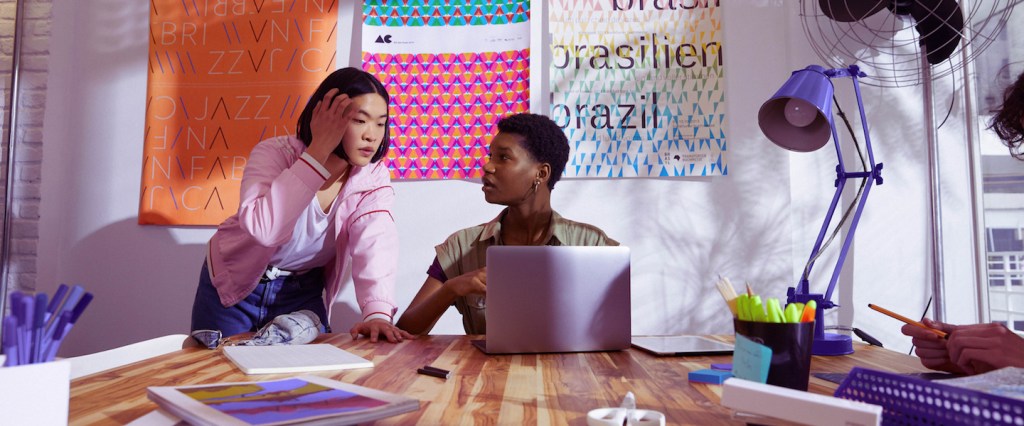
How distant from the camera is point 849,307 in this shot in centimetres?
240

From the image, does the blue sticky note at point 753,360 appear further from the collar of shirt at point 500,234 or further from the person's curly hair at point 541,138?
the person's curly hair at point 541,138

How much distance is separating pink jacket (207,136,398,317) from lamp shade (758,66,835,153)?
0.98m

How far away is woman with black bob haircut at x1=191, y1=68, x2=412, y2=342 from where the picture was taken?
5.27 ft

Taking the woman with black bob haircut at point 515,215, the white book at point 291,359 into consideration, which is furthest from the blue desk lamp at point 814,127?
the white book at point 291,359

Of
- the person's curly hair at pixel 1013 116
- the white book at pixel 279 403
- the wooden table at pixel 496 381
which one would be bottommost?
the wooden table at pixel 496 381

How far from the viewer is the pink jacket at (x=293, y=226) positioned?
5.18 ft

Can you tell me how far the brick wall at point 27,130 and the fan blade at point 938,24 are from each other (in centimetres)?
303

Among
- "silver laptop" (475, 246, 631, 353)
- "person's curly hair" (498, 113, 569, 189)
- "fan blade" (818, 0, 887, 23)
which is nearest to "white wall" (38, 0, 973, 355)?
"fan blade" (818, 0, 887, 23)

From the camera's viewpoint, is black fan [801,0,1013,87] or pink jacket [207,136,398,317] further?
black fan [801,0,1013,87]

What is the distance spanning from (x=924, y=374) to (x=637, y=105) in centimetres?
161

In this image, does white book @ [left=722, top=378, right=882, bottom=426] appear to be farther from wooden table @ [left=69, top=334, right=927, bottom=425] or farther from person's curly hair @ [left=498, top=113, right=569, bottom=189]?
person's curly hair @ [left=498, top=113, right=569, bottom=189]

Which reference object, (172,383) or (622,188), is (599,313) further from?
(622,188)

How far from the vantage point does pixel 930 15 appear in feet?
6.99

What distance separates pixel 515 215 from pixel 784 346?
1.27 metres
